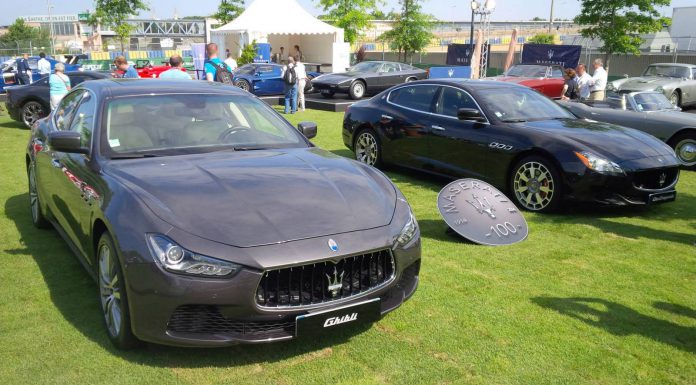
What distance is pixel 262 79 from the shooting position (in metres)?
20.8

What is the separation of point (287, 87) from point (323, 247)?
14.3 m

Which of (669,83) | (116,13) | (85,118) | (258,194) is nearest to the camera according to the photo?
(258,194)


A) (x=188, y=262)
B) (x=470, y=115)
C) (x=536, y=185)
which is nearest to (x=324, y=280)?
(x=188, y=262)

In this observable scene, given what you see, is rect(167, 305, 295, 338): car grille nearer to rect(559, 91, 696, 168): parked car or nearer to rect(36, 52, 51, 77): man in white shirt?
rect(559, 91, 696, 168): parked car

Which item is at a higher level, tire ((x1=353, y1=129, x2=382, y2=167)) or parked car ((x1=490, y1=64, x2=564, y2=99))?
parked car ((x1=490, y1=64, x2=564, y2=99))

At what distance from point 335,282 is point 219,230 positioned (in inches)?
26.7

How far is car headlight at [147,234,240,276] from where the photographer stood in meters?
3.02

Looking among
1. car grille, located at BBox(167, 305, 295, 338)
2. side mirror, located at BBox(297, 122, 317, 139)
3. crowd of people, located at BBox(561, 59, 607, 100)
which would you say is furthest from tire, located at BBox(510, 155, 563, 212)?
crowd of people, located at BBox(561, 59, 607, 100)

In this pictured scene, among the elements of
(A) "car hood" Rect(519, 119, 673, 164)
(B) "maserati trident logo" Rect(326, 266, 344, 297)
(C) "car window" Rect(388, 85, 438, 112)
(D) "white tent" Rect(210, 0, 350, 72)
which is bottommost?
(B) "maserati trident logo" Rect(326, 266, 344, 297)

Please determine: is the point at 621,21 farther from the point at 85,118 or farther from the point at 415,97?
the point at 85,118

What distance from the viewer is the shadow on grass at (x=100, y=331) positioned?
135 inches

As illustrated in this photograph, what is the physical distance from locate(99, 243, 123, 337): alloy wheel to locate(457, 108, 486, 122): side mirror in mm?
4961

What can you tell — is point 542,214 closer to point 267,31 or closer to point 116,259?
point 116,259

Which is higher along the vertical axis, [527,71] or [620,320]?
[527,71]
